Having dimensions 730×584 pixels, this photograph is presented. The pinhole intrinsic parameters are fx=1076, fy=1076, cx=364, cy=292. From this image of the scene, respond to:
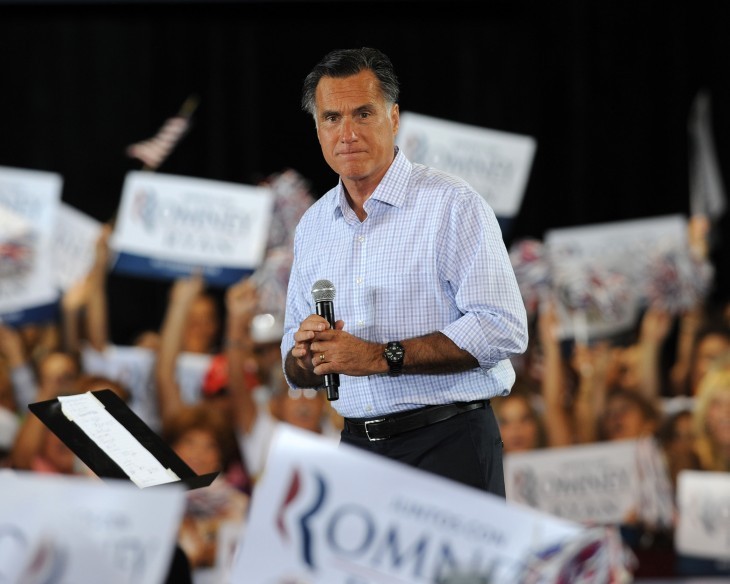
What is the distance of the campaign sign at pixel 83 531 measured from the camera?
1423mm

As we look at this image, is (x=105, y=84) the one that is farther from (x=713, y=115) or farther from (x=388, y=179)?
(x=388, y=179)

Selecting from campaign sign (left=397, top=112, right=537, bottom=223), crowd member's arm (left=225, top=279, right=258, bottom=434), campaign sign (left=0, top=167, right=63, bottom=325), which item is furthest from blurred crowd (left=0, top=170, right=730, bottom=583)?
campaign sign (left=397, top=112, right=537, bottom=223)

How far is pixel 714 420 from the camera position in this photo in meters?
5.91

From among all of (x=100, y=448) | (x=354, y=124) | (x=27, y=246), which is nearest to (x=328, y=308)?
(x=354, y=124)

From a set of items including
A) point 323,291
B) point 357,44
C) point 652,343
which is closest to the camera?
point 323,291

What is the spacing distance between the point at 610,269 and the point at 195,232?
7.85ft

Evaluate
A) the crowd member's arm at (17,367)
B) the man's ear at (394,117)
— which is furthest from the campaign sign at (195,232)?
the man's ear at (394,117)

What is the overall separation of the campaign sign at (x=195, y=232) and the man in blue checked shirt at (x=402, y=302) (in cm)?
349

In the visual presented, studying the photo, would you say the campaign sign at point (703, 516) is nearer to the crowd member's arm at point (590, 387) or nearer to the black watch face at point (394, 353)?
the crowd member's arm at point (590, 387)

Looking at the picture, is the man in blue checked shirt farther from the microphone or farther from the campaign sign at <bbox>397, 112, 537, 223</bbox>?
the campaign sign at <bbox>397, 112, 537, 223</bbox>

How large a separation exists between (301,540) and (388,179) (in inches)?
44.9

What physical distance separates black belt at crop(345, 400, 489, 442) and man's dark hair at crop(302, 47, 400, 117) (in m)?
0.71

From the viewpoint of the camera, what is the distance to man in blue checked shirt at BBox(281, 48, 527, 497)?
7.29 ft

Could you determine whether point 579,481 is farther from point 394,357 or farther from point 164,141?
point 394,357
